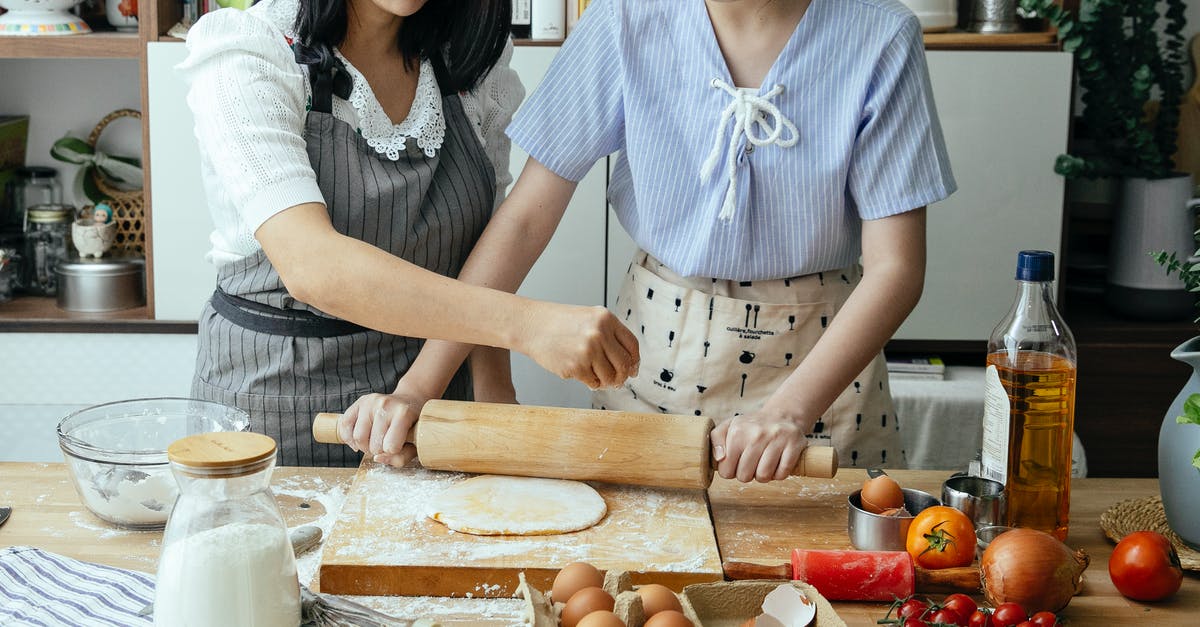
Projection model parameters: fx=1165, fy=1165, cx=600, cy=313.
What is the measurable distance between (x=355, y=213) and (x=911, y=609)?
2.55 ft

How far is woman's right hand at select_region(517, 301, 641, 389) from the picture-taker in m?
1.13

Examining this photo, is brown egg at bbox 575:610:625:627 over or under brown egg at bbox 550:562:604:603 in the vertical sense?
over

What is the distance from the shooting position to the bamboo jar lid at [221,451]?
76 centimetres

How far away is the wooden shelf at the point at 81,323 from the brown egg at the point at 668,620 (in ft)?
5.70

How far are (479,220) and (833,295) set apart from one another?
1.48ft

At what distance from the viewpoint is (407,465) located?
4.10 ft

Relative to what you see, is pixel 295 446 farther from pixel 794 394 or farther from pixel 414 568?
pixel 794 394

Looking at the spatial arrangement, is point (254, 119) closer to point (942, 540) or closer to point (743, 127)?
point (743, 127)

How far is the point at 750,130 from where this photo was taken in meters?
1.33

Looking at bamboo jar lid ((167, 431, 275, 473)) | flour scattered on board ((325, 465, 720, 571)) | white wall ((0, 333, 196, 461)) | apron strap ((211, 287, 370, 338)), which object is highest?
bamboo jar lid ((167, 431, 275, 473))

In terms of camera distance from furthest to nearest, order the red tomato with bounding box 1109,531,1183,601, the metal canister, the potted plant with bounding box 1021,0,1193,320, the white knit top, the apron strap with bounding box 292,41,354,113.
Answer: the metal canister < the potted plant with bounding box 1021,0,1193,320 < the apron strap with bounding box 292,41,354,113 < the white knit top < the red tomato with bounding box 1109,531,1183,601

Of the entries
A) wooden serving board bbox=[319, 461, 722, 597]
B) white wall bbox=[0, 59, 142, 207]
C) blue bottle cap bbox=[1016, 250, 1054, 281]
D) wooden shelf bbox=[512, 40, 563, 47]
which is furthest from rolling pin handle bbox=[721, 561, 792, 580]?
white wall bbox=[0, 59, 142, 207]

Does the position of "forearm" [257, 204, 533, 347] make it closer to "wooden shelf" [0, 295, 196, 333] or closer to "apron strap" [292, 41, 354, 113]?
"apron strap" [292, 41, 354, 113]

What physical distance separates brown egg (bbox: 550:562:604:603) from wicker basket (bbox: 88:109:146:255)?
1.86m
